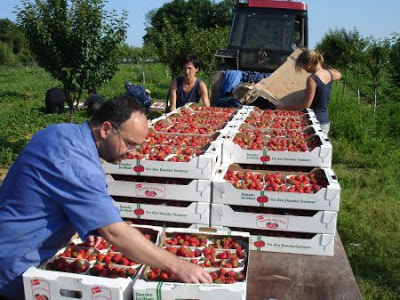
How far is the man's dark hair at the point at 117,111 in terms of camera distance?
6.35ft

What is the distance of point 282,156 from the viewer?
3.39 meters

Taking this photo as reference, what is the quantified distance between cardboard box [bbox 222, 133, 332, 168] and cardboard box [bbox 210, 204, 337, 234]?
2.06ft

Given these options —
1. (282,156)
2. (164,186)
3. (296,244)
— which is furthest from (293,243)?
(164,186)

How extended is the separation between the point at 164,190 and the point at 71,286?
1160 mm

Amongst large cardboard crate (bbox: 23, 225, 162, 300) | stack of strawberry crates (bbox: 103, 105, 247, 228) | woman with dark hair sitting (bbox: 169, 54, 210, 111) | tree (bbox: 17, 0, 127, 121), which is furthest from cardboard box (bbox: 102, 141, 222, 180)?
tree (bbox: 17, 0, 127, 121)

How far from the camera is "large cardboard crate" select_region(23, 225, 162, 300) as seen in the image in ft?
6.05

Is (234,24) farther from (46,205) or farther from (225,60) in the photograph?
(46,205)

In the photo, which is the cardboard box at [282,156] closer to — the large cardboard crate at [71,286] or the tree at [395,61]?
the large cardboard crate at [71,286]

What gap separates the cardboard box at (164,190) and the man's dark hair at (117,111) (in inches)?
39.6

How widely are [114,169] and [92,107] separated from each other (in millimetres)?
A: 9143

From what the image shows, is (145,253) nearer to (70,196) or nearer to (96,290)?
(96,290)

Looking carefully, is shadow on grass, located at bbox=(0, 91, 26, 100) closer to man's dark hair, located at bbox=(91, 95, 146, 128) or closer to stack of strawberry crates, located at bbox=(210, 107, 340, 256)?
stack of strawberry crates, located at bbox=(210, 107, 340, 256)

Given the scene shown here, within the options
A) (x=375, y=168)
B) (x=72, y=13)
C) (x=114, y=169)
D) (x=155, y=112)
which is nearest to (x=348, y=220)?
(x=375, y=168)

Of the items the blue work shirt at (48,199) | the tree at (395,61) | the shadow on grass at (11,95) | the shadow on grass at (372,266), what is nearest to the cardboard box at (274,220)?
the blue work shirt at (48,199)
